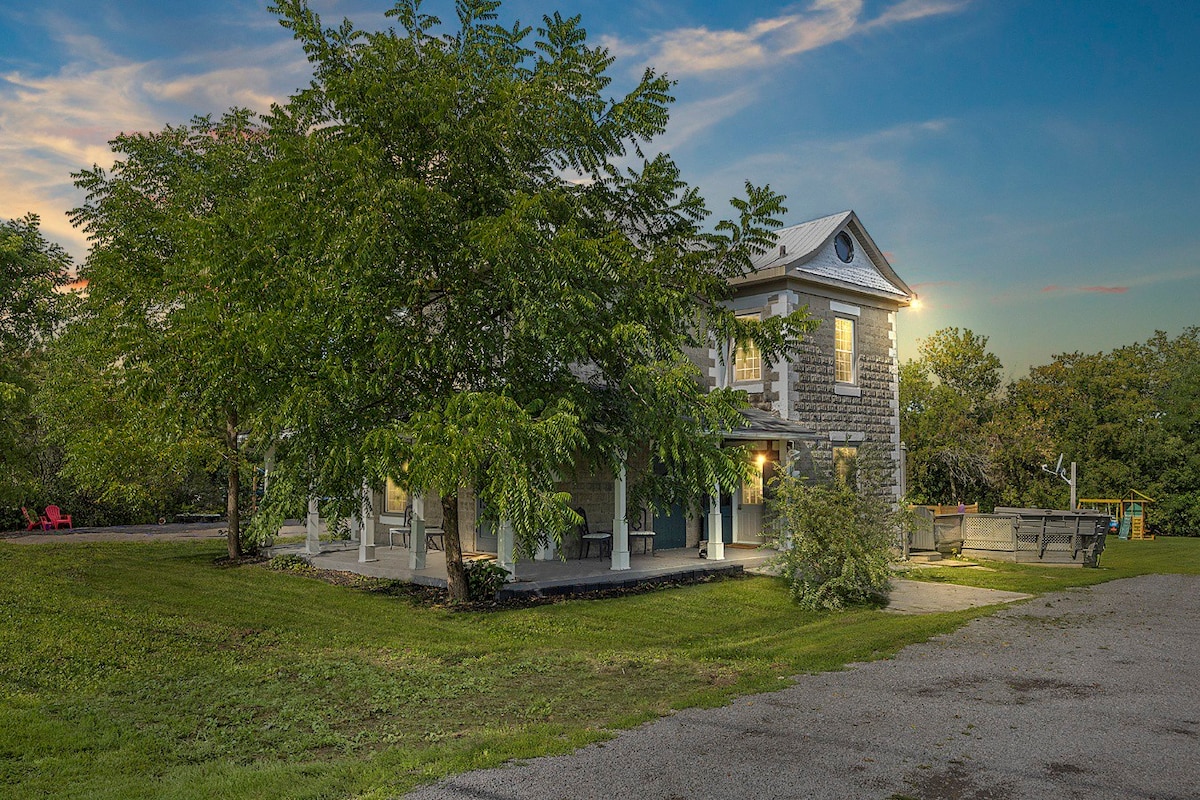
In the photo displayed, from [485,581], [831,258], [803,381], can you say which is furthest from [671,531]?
[831,258]

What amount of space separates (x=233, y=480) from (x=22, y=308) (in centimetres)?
802

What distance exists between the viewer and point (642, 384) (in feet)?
36.2

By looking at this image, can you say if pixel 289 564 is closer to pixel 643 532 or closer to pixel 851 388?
pixel 643 532

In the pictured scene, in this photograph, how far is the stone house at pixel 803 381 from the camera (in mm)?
18094

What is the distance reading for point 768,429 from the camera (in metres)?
17.1

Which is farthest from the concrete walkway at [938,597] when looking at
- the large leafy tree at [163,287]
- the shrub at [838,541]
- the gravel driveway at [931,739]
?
the large leafy tree at [163,287]

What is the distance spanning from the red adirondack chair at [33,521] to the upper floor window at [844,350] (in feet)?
84.5

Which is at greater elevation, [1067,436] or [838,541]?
[1067,436]

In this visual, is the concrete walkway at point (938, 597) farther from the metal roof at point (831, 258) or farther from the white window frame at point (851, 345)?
the metal roof at point (831, 258)

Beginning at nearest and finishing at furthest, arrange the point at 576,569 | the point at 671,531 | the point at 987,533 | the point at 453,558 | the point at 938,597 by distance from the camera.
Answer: the point at 453,558 → the point at 938,597 → the point at 576,569 → the point at 671,531 → the point at 987,533

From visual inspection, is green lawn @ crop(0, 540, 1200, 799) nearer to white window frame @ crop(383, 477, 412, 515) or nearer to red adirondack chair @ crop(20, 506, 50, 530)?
white window frame @ crop(383, 477, 412, 515)

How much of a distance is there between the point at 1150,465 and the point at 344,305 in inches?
1275

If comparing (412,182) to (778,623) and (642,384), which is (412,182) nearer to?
(642,384)

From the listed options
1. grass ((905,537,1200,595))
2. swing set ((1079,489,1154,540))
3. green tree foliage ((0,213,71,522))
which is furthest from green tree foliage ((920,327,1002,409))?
green tree foliage ((0,213,71,522))
